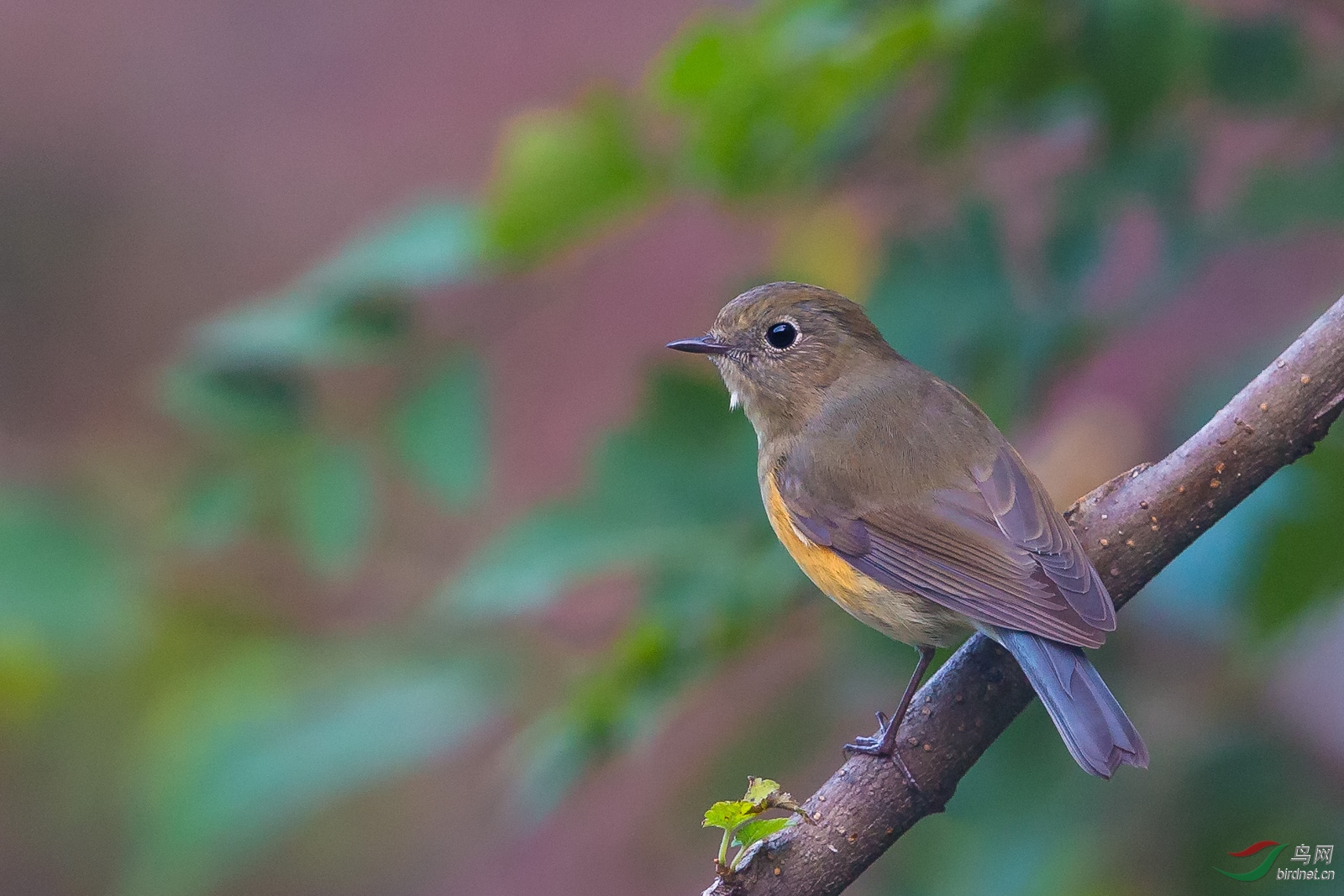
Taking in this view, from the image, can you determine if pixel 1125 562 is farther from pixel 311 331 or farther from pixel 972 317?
pixel 311 331

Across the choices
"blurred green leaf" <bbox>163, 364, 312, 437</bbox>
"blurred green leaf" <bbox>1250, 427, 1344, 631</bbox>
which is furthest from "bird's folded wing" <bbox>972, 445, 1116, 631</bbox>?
"blurred green leaf" <bbox>163, 364, 312, 437</bbox>

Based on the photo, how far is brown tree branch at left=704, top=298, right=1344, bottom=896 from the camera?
6.13ft

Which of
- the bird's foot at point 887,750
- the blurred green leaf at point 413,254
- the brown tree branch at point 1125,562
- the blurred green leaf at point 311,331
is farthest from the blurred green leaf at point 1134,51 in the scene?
the blurred green leaf at point 311,331

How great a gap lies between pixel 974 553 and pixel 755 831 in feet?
3.05

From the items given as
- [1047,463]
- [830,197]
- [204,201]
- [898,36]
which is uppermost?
[204,201]

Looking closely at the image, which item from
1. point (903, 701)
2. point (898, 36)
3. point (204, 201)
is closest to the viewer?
point (903, 701)

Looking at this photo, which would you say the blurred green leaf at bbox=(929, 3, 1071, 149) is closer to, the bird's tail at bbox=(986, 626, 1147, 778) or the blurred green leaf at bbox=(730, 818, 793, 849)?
the bird's tail at bbox=(986, 626, 1147, 778)

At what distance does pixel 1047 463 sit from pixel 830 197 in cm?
87

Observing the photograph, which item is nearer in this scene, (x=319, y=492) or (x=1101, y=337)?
(x=1101, y=337)

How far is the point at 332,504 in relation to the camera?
317 cm

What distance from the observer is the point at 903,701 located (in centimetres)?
214

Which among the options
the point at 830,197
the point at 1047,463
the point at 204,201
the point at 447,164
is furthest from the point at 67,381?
the point at 1047,463

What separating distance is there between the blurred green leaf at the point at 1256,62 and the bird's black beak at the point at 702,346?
Result: 114cm

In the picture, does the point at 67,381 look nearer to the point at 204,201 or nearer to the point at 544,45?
the point at 204,201
